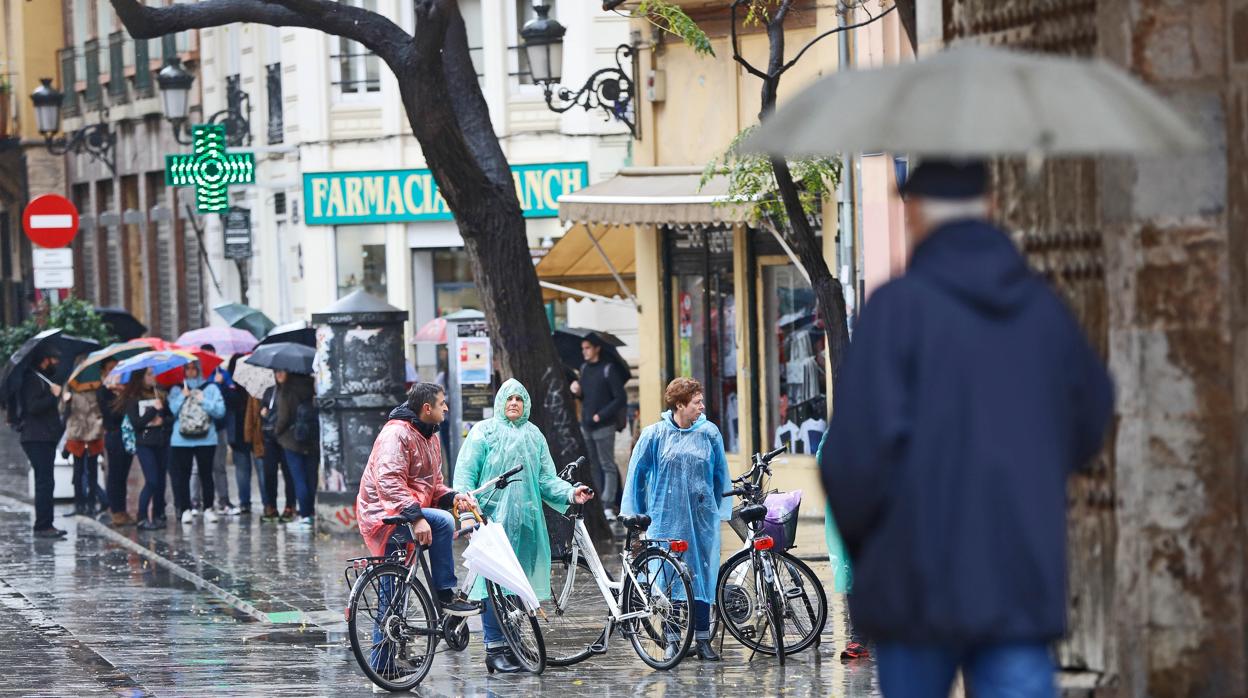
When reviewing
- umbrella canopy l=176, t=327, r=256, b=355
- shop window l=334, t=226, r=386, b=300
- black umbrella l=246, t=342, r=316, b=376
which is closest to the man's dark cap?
black umbrella l=246, t=342, r=316, b=376

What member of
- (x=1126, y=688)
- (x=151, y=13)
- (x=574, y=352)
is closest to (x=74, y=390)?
(x=574, y=352)

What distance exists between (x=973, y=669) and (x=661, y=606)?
725 cm

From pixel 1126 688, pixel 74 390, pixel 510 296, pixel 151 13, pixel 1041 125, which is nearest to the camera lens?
pixel 1041 125

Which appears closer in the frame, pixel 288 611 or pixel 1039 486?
pixel 1039 486

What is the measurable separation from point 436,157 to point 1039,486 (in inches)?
505

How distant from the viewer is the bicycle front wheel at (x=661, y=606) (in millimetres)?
11875

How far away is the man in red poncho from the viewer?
39.0 ft

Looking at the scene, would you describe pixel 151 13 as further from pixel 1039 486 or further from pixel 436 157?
pixel 1039 486

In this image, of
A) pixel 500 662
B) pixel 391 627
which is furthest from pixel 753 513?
pixel 391 627

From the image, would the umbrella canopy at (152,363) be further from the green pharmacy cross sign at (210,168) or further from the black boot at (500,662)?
the green pharmacy cross sign at (210,168)

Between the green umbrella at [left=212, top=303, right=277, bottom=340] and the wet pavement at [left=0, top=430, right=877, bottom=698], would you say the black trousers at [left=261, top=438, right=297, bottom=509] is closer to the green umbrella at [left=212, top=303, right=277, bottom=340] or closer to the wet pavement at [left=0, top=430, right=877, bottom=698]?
the wet pavement at [left=0, top=430, right=877, bottom=698]

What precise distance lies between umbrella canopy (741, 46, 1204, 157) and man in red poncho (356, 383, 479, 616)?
7244 millimetres

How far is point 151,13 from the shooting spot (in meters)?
16.1

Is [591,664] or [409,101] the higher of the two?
[409,101]
